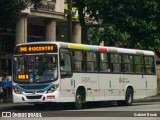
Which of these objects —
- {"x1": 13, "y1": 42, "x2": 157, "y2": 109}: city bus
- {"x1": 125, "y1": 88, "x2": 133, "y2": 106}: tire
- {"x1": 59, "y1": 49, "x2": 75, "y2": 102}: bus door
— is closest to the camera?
{"x1": 13, "y1": 42, "x2": 157, "y2": 109}: city bus

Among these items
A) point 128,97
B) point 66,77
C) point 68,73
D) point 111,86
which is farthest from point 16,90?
point 128,97

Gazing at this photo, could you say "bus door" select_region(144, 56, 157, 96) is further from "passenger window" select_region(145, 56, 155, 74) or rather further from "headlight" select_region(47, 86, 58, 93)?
"headlight" select_region(47, 86, 58, 93)

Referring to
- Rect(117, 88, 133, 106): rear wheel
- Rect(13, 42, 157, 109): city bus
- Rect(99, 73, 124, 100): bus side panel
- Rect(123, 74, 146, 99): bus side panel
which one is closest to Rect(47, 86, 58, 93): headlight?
Rect(13, 42, 157, 109): city bus

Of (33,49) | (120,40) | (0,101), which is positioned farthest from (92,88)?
(120,40)

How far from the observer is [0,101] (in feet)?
102

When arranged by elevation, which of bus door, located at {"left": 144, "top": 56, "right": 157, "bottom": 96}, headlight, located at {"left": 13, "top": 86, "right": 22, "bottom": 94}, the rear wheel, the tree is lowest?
the rear wheel

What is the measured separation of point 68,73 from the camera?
80.9 feet

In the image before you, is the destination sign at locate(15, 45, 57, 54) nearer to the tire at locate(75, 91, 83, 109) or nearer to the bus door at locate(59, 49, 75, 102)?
the bus door at locate(59, 49, 75, 102)

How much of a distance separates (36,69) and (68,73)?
1.48m

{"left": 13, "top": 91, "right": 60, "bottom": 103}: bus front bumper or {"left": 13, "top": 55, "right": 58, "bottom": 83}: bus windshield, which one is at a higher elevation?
{"left": 13, "top": 55, "right": 58, "bottom": 83}: bus windshield

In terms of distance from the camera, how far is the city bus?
24172 millimetres

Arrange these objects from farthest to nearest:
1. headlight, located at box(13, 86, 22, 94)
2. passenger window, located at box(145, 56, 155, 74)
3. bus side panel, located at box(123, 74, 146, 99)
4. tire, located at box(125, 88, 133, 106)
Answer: passenger window, located at box(145, 56, 155, 74) < tire, located at box(125, 88, 133, 106) < bus side panel, located at box(123, 74, 146, 99) < headlight, located at box(13, 86, 22, 94)

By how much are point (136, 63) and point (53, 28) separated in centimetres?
1361

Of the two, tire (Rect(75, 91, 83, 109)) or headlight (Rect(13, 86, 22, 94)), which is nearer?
headlight (Rect(13, 86, 22, 94))
